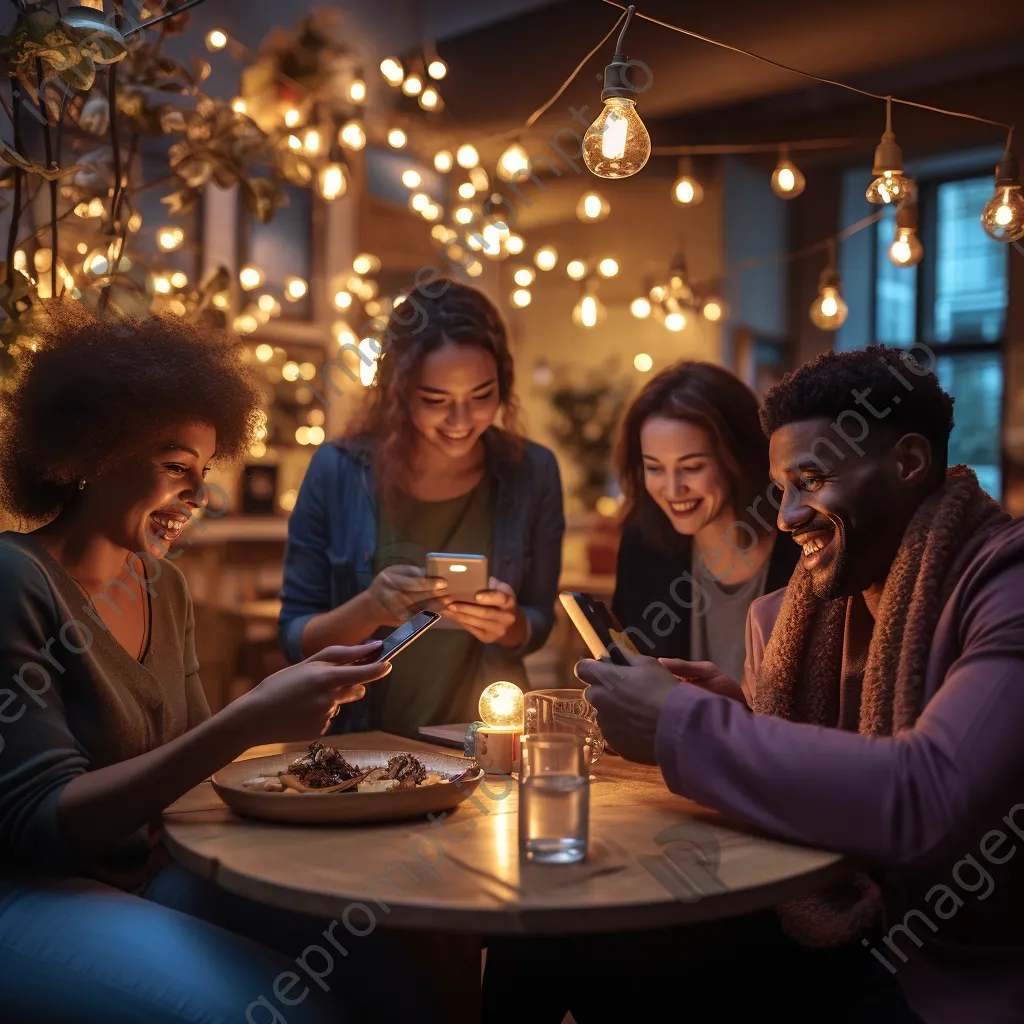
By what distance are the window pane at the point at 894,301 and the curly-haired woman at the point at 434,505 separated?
6.33 m

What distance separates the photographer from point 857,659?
1666 mm

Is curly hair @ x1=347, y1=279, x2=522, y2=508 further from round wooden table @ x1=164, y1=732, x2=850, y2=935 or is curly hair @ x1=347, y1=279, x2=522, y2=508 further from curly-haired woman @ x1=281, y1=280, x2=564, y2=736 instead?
round wooden table @ x1=164, y1=732, x2=850, y2=935

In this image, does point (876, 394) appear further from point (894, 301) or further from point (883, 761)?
point (894, 301)

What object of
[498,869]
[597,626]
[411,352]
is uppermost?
[411,352]

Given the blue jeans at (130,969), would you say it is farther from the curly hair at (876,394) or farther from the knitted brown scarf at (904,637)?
the curly hair at (876,394)

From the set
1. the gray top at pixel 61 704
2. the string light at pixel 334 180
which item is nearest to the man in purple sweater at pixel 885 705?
the gray top at pixel 61 704

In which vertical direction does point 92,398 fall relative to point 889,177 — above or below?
below

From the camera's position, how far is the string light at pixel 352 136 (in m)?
3.23

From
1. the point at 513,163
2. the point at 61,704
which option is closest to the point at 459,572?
the point at 61,704

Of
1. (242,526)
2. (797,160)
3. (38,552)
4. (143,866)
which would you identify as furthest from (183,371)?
(797,160)

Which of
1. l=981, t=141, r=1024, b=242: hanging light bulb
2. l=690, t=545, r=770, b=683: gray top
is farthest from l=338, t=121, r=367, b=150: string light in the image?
l=981, t=141, r=1024, b=242: hanging light bulb

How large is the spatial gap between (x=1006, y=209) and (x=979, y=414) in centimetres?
626

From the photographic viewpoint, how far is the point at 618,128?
5.60ft

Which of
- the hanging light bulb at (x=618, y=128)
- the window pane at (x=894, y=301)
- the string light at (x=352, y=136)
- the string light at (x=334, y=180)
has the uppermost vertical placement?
the window pane at (x=894, y=301)
